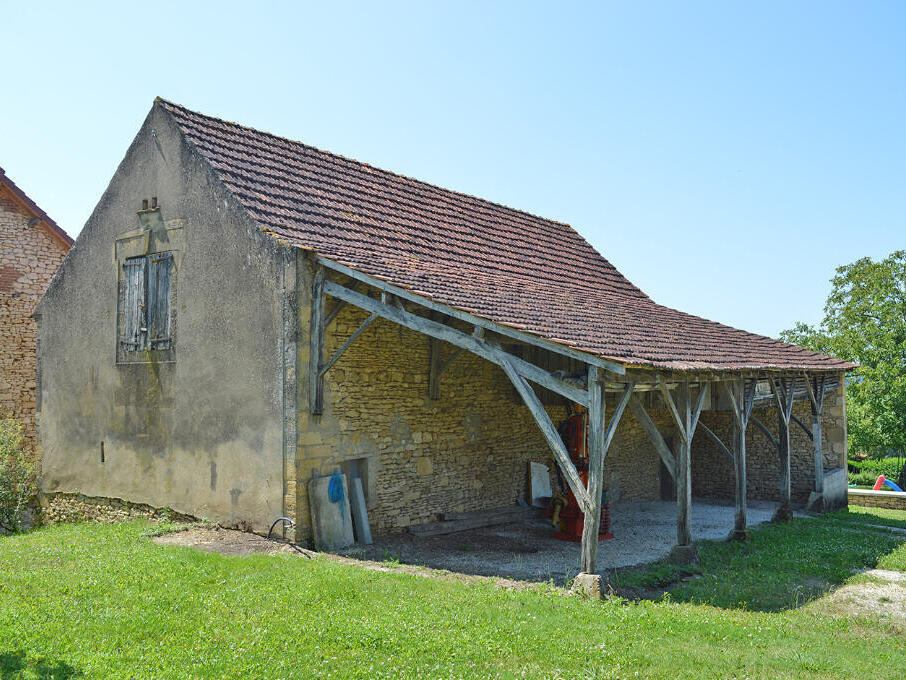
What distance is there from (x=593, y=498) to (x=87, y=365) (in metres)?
8.99

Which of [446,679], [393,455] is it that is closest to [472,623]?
[446,679]

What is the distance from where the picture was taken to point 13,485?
13289 mm

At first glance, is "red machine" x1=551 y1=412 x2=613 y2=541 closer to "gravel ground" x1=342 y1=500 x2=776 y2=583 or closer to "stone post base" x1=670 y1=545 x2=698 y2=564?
"gravel ground" x1=342 y1=500 x2=776 y2=583

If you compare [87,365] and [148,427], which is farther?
[87,365]

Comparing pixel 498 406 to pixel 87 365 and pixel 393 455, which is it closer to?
pixel 393 455

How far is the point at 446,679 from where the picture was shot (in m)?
5.12

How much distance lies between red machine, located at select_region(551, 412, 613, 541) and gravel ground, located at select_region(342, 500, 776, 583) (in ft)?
0.65

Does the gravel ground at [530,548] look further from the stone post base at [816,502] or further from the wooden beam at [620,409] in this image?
the stone post base at [816,502]

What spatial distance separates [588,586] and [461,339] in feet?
9.60

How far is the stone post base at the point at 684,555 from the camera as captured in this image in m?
9.33

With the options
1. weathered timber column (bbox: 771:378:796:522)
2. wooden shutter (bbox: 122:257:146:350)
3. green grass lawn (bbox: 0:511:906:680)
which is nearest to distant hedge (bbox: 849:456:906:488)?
weathered timber column (bbox: 771:378:796:522)

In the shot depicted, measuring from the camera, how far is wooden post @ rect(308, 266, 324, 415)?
Answer: 373 inches

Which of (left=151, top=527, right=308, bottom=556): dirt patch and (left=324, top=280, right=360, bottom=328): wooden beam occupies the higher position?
(left=324, top=280, right=360, bottom=328): wooden beam

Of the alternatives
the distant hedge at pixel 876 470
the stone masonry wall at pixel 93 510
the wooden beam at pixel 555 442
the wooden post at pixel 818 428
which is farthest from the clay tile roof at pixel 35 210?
the distant hedge at pixel 876 470
